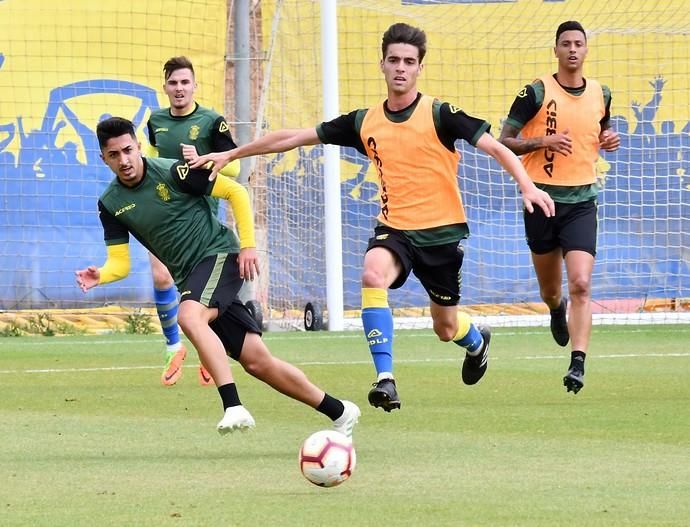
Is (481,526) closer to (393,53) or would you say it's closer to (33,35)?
(393,53)

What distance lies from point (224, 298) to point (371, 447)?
3.47ft

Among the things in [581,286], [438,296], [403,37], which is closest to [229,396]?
[438,296]

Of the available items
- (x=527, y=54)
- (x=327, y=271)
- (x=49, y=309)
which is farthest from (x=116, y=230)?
(x=527, y=54)

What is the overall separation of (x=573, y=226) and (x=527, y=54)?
9486 mm

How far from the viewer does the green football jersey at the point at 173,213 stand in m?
8.16

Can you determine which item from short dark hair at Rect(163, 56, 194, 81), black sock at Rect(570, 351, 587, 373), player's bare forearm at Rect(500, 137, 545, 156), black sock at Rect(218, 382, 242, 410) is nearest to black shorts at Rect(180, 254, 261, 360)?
black sock at Rect(218, 382, 242, 410)

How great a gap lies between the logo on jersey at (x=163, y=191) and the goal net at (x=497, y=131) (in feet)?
32.6

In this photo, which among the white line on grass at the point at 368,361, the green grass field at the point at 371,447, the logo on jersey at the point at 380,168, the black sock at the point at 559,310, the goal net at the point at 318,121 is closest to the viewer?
the green grass field at the point at 371,447

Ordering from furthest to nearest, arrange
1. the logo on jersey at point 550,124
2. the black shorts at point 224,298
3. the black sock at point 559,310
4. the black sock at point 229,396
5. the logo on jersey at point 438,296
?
the black sock at point 559,310, the logo on jersey at point 550,124, the logo on jersey at point 438,296, the black shorts at point 224,298, the black sock at point 229,396

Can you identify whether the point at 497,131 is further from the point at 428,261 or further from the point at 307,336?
the point at 428,261

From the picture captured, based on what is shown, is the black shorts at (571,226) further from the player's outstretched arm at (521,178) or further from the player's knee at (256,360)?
the player's knee at (256,360)

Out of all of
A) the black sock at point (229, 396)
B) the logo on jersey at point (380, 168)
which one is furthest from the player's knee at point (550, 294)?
the black sock at point (229, 396)

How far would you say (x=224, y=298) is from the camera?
788cm

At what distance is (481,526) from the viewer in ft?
17.9
